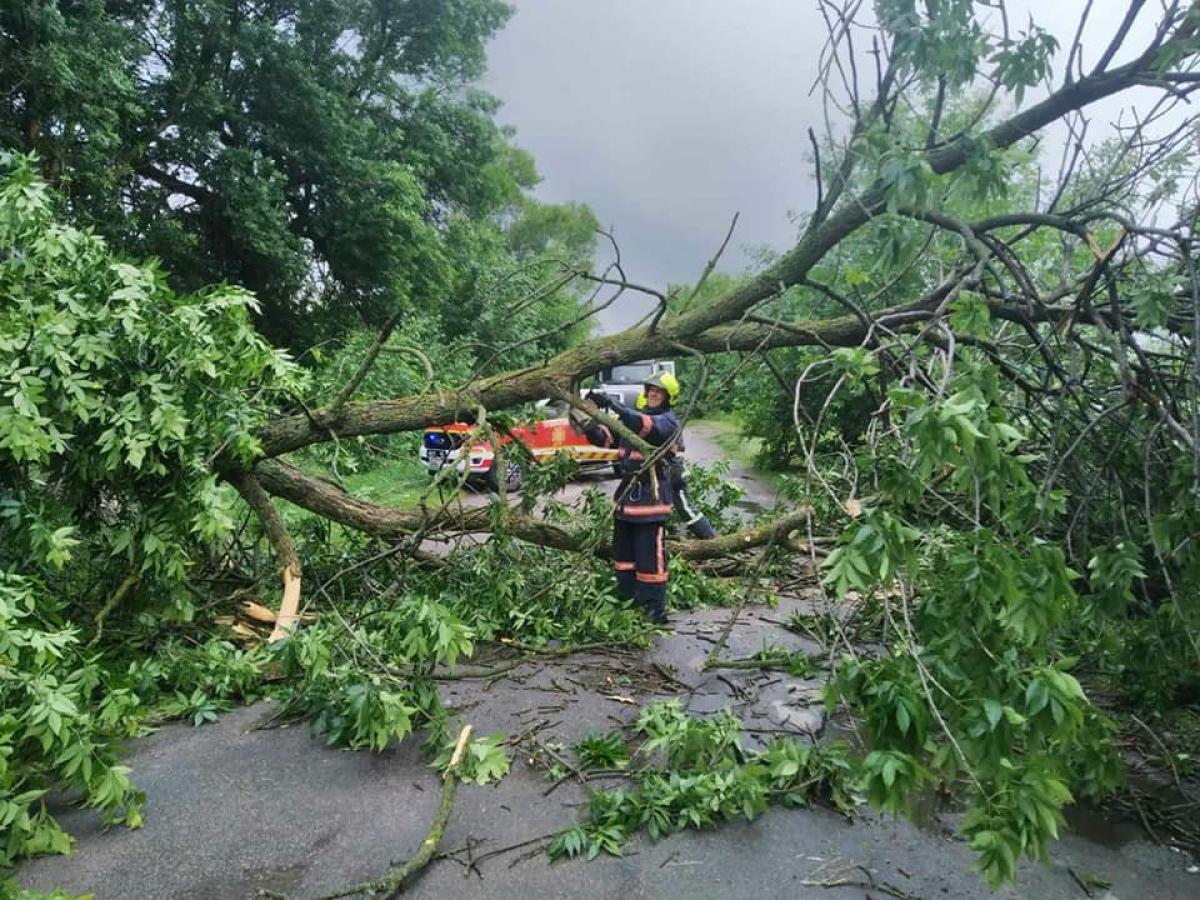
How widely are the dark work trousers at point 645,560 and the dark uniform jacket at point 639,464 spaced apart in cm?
8

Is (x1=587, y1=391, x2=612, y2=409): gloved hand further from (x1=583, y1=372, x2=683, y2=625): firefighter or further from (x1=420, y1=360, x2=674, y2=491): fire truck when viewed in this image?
(x1=420, y1=360, x2=674, y2=491): fire truck

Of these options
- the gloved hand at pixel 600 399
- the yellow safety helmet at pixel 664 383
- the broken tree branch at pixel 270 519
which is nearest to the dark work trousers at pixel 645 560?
the gloved hand at pixel 600 399

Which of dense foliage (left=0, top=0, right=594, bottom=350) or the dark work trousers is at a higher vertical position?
dense foliage (left=0, top=0, right=594, bottom=350)

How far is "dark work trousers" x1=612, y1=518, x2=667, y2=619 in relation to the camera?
16.5ft

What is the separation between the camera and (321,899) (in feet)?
7.94

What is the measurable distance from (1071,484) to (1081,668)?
1.35 meters

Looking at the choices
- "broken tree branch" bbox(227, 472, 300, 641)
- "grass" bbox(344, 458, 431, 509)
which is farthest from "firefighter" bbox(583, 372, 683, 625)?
"grass" bbox(344, 458, 431, 509)

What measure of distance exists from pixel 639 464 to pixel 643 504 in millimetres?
258

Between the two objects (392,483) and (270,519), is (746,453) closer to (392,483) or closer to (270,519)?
(392,483)

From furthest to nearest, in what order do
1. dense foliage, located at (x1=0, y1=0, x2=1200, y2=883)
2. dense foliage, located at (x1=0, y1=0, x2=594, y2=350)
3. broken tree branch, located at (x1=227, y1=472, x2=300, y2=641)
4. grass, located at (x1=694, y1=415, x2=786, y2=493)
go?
grass, located at (x1=694, y1=415, x2=786, y2=493) < dense foliage, located at (x1=0, y1=0, x2=594, y2=350) < broken tree branch, located at (x1=227, y1=472, x2=300, y2=641) < dense foliage, located at (x1=0, y1=0, x2=1200, y2=883)

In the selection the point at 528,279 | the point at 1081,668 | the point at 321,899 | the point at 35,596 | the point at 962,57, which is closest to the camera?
the point at 321,899

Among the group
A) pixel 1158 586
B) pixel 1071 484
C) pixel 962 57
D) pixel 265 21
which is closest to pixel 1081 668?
pixel 1158 586

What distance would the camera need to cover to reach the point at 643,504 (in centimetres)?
497

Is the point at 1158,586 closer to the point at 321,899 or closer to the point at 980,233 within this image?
the point at 980,233
